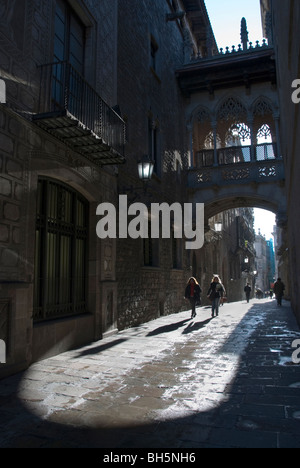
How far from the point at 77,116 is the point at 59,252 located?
2685mm

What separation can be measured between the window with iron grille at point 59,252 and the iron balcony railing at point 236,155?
11.2 metres

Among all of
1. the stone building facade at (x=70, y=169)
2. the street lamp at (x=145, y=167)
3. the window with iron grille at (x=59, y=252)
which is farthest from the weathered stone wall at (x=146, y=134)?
the window with iron grille at (x=59, y=252)

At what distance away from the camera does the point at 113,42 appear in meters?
9.59

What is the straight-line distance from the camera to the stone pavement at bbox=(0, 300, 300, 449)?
308cm

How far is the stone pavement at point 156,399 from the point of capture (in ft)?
10.1

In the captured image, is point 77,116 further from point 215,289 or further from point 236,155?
point 236,155

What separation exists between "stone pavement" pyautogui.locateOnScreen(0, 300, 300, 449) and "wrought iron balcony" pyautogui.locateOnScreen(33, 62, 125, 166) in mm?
3887

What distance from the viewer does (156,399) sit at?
160 inches

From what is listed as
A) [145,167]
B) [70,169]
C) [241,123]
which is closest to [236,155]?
[241,123]

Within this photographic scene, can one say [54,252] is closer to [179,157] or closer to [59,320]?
[59,320]

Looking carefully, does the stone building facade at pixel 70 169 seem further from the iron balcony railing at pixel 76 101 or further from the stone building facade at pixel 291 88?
the stone building facade at pixel 291 88

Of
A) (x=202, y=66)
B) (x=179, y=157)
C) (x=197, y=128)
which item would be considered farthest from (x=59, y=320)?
(x=197, y=128)

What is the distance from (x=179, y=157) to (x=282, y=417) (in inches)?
556

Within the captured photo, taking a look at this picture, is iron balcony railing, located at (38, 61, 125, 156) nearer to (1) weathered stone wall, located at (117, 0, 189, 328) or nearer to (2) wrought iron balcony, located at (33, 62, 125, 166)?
(2) wrought iron balcony, located at (33, 62, 125, 166)
